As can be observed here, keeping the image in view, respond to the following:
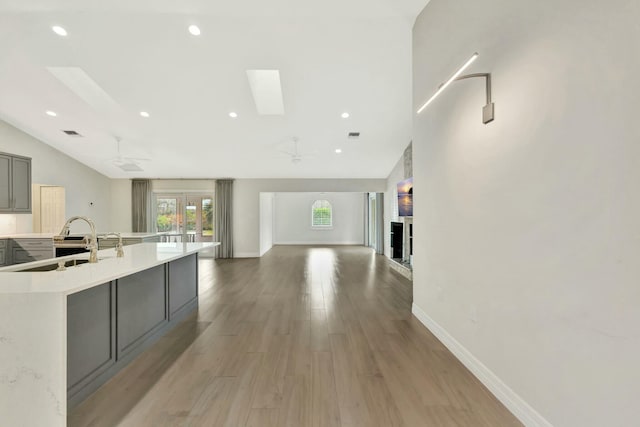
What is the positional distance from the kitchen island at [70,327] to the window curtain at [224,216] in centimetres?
524

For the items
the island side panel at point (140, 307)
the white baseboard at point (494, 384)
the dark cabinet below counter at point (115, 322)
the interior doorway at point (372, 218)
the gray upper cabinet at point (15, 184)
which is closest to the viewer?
the white baseboard at point (494, 384)

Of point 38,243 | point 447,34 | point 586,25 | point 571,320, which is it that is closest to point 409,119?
point 447,34

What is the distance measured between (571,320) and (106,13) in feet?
16.3

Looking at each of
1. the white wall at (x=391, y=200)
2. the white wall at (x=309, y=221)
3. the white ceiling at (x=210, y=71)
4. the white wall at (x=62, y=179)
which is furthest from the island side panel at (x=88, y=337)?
the white wall at (x=309, y=221)

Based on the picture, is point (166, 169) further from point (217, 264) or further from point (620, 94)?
point (620, 94)

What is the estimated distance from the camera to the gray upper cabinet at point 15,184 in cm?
482

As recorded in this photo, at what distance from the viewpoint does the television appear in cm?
616

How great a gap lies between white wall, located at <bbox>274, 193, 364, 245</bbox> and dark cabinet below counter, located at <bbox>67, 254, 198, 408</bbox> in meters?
8.57

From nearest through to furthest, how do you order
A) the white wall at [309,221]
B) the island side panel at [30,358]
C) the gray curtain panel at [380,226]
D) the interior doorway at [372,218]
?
the island side panel at [30,358] → the gray curtain panel at [380,226] → the interior doorway at [372,218] → the white wall at [309,221]

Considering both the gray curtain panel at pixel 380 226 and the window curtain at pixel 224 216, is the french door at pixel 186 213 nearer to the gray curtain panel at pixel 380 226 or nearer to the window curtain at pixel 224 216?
the window curtain at pixel 224 216

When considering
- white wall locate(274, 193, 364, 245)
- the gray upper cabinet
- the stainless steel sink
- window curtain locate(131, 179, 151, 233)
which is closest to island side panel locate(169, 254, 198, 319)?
the stainless steel sink

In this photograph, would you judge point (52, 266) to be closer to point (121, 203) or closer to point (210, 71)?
point (210, 71)

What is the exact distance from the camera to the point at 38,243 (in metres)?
5.09

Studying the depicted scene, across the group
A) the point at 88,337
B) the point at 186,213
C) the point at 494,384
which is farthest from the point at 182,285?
the point at 186,213
